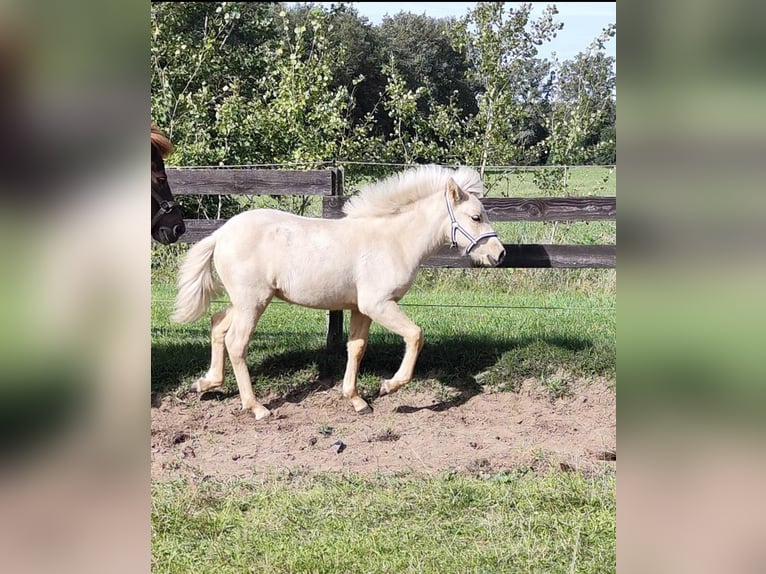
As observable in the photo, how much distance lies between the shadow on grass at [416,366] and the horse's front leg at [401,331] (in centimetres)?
38

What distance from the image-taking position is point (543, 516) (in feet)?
12.9

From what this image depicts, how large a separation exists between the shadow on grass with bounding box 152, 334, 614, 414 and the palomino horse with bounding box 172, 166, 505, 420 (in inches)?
19.9

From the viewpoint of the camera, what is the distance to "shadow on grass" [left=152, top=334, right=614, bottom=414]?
6.57 m

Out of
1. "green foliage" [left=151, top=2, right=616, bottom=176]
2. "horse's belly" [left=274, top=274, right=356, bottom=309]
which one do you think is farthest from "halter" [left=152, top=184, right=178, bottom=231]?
"green foliage" [left=151, top=2, right=616, bottom=176]

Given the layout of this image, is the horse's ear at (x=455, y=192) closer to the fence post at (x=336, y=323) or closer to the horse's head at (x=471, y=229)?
the horse's head at (x=471, y=229)

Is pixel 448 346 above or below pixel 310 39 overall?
below

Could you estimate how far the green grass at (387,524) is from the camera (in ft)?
11.2

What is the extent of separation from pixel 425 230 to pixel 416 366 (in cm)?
140

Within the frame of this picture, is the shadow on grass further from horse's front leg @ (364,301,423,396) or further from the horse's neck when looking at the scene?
the horse's neck
